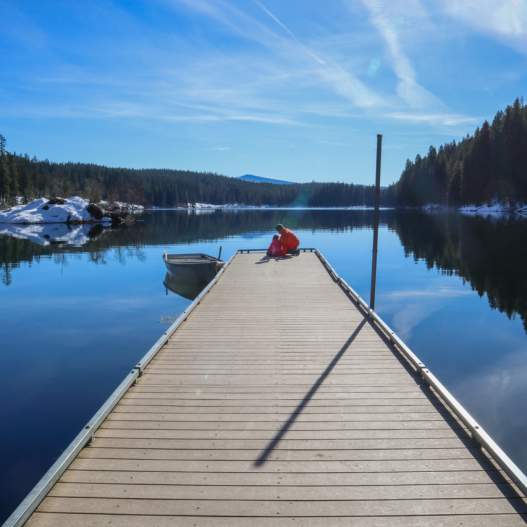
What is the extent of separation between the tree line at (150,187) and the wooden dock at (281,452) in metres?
82.9

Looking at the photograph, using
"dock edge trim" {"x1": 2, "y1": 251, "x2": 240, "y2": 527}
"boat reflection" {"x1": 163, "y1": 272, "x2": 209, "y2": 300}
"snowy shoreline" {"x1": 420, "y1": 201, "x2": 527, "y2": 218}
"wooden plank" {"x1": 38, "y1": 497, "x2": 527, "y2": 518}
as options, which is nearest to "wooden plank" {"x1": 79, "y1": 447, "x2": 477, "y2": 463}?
"dock edge trim" {"x1": 2, "y1": 251, "x2": 240, "y2": 527}

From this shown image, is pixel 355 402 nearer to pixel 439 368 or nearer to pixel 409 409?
pixel 409 409

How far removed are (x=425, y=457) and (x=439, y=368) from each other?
5205 mm

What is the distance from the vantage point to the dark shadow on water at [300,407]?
392 cm

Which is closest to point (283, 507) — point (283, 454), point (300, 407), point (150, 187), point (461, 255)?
point (283, 454)

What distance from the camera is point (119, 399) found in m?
5.02

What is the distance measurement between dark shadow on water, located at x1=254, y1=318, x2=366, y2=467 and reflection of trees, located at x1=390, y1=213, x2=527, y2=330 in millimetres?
7508

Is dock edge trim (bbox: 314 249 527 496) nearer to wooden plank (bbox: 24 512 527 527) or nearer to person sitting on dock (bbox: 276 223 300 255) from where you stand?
wooden plank (bbox: 24 512 527 527)

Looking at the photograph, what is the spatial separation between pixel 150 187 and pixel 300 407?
145 meters

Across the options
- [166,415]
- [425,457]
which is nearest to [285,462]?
[425,457]

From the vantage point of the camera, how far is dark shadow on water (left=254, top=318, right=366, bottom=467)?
12.9 ft

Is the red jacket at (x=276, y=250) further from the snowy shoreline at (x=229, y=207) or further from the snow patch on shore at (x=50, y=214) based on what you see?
the snowy shoreline at (x=229, y=207)

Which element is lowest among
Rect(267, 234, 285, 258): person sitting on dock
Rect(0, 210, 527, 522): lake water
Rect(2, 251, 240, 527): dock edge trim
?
Rect(0, 210, 527, 522): lake water

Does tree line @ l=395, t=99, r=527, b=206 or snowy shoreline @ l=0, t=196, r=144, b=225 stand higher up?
tree line @ l=395, t=99, r=527, b=206
